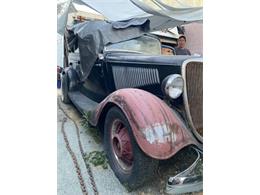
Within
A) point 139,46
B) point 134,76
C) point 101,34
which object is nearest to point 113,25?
point 101,34

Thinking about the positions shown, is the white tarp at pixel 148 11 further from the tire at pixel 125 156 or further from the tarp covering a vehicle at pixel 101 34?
the tire at pixel 125 156

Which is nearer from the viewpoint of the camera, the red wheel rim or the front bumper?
the front bumper

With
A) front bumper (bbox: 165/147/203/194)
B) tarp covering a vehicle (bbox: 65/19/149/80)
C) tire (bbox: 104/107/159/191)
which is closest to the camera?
front bumper (bbox: 165/147/203/194)

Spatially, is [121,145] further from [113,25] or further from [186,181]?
[113,25]

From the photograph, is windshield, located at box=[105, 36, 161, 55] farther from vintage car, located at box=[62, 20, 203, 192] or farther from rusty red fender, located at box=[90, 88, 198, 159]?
rusty red fender, located at box=[90, 88, 198, 159]

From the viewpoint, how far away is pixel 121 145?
1.10m

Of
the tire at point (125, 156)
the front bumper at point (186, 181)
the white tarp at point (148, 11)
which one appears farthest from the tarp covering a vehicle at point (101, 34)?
the front bumper at point (186, 181)

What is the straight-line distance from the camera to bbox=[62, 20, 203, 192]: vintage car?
3.02 ft

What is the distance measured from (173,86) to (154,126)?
0.73ft

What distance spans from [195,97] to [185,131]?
16 cm

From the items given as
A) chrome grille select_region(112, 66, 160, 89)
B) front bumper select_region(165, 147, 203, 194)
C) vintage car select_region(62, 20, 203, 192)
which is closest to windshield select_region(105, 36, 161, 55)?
vintage car select_region(62, 20, 203, 192)

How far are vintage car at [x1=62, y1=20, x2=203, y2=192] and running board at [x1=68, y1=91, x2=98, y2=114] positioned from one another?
0.05 feet
